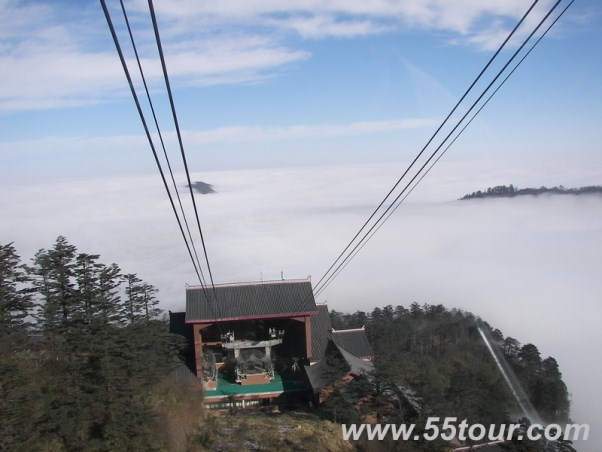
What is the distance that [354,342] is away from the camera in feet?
64.2

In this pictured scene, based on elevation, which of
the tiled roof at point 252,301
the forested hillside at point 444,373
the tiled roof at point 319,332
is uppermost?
the tiled roof at point 252,301

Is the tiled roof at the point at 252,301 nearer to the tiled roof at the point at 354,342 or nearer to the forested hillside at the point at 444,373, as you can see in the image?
the tiled roof at the point at 354,342

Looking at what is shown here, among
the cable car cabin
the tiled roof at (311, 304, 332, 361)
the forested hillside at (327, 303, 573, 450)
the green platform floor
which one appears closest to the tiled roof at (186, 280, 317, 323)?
the cable car cabin

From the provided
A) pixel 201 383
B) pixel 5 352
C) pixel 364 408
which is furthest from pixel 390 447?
pixel 201 383

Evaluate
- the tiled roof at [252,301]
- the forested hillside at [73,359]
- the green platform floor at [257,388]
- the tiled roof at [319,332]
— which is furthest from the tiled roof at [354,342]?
the forested hillside at [73,359]

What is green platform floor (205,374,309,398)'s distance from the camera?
17.3 meters

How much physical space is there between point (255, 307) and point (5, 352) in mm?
10738

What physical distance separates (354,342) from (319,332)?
1.47 meters

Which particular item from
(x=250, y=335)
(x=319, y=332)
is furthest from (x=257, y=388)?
(x=319, y=332)

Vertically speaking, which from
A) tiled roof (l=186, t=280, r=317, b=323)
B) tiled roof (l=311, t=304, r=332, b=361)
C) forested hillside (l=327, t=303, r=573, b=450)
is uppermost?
tiled roof (l=186, t=280, r=317, b=323)

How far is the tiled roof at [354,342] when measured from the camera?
19.1 meters

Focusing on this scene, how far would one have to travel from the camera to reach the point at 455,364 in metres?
25.6

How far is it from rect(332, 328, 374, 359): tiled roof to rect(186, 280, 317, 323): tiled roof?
1593mm

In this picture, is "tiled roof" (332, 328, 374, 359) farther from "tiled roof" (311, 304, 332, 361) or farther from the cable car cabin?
the cable car cabin
